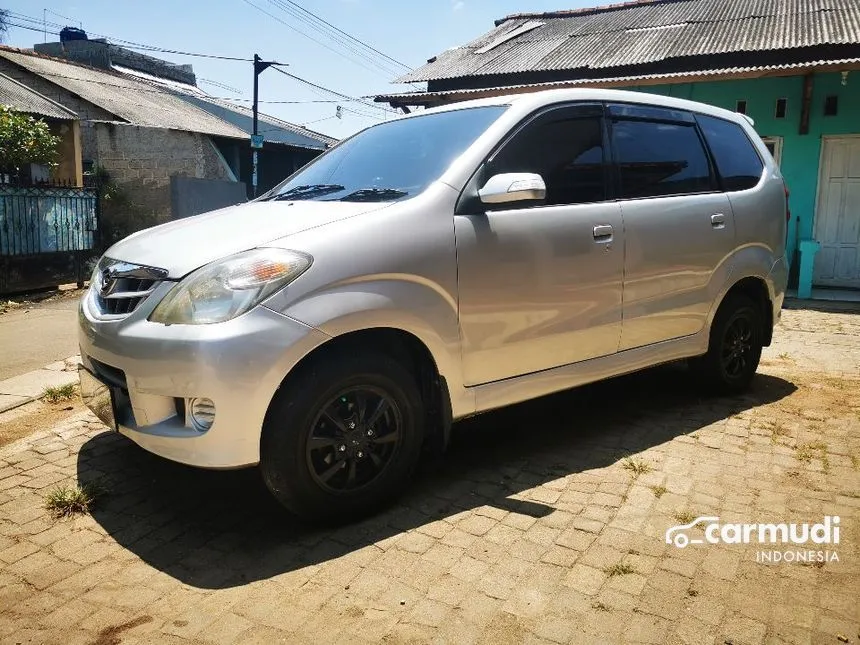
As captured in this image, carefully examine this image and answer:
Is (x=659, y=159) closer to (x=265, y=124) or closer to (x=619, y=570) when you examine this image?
(x=619, y=570)

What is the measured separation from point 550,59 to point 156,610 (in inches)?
506

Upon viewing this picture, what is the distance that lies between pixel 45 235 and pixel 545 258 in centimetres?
929

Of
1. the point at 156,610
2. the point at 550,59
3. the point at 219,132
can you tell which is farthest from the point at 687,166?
the point at 219,132

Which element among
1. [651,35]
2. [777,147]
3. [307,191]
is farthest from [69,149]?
[777,147]

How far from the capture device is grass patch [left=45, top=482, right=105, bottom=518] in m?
3.02

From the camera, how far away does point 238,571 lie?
2.54m

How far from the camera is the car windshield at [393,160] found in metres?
3.20

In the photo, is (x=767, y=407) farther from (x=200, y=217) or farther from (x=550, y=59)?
(x=550, y=59)

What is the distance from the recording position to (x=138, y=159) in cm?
1703

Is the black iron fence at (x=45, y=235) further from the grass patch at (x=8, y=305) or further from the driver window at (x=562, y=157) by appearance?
the driver window at (x=562, y=157)

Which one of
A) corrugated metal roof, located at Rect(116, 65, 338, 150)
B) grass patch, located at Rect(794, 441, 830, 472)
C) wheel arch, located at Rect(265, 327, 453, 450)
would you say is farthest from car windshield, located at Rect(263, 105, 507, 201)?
corrugated metal roof, located at Rect(116, 65, 338, 150)

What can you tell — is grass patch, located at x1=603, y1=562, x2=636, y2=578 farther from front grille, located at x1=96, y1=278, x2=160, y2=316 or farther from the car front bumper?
front grille, located at x1=96, y1=278, x2=160, y2=316

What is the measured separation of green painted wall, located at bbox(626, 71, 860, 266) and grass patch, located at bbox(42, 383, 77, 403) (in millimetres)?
10264

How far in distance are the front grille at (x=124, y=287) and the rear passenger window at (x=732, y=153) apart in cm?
349
